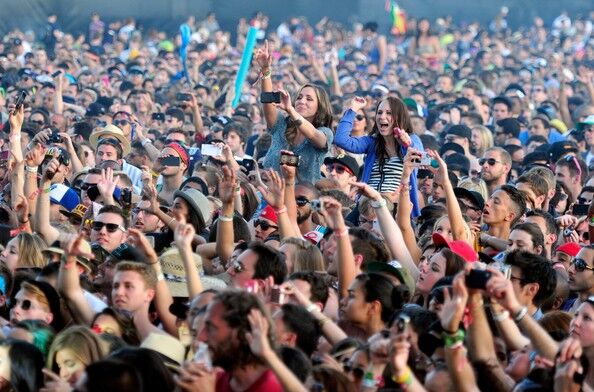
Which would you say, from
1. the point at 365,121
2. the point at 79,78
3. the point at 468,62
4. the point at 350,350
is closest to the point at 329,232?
the point at 350,350

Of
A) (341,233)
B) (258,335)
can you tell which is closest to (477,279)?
(258,335)

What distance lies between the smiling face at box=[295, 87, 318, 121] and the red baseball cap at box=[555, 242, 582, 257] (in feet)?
7.56

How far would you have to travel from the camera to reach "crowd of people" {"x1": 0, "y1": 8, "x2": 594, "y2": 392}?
5.27 meters

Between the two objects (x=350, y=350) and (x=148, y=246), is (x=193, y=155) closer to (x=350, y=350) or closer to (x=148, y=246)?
(x=148, y=246)

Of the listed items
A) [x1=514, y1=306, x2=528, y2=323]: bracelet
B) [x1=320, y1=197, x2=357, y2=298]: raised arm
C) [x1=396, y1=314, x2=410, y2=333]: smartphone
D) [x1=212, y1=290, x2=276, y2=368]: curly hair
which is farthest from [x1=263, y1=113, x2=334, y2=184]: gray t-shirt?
[x1=212, y1=290, x2=276, y2=368]: curly hair

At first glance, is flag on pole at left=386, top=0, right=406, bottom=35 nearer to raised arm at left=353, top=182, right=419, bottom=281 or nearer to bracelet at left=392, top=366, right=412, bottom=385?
raised arm at left=353, top=182, right=419, bottom=281

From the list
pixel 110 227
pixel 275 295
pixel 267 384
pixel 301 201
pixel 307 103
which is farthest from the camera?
pixel 307 103

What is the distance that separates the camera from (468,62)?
25.0 m

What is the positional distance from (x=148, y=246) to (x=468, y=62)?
1869 cm

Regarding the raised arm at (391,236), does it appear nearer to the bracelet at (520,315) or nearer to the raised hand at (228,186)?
the raised hand at (228,186)

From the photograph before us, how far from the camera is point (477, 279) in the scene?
532cm

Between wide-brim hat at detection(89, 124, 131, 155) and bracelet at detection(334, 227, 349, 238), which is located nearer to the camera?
bracelet at detection(334, 227, 349, 238)

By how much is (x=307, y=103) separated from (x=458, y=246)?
2.67 meters

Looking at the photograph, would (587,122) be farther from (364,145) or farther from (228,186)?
(228,186)
